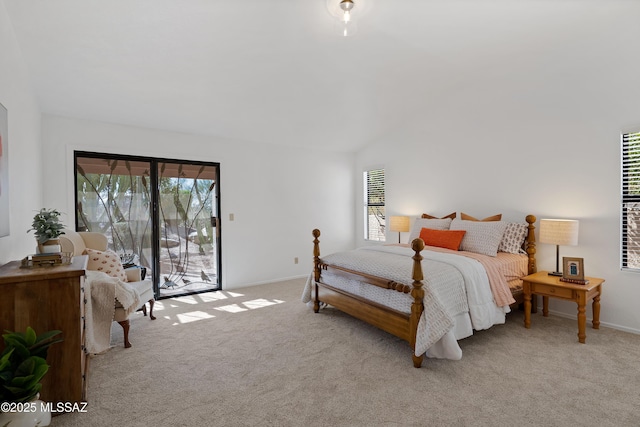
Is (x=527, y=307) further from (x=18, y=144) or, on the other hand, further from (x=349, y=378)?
(x=18, y=144)

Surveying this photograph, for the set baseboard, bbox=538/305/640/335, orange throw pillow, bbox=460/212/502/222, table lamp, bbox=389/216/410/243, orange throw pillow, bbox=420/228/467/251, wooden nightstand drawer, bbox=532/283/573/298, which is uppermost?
orange throw pillow, bbox=460/212/502/222

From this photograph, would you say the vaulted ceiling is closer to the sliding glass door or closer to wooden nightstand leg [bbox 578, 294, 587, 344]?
the sliding glass door

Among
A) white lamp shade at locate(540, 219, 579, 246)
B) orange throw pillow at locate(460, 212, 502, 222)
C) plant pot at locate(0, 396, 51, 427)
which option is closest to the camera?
plant pot at locate(0, 396, 51, 427)

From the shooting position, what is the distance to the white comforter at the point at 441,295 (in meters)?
2.37

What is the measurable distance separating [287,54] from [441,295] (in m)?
2.60

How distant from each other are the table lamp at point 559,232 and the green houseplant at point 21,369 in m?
4.04

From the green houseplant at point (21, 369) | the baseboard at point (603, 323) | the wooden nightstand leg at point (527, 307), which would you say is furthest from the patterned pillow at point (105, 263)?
the baseboard at point (603, 323)

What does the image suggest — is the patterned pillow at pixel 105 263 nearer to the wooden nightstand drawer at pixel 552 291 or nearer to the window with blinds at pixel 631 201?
the wooden nightstand drawer at pixel 552 291

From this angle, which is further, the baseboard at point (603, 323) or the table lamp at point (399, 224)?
the table lamp at point (399, 224)

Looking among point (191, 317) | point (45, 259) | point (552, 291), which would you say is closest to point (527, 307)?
point (552, 291)

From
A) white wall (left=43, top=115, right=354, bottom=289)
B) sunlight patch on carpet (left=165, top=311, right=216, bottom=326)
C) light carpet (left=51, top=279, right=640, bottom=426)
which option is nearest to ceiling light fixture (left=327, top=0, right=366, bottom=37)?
white wall (left=43, top=115, right=354, bottom=289)

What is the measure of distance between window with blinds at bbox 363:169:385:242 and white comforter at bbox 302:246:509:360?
2.50 metres

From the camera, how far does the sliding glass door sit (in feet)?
12.5

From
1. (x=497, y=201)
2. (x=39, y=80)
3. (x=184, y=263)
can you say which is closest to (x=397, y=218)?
(x=497, y=201)
